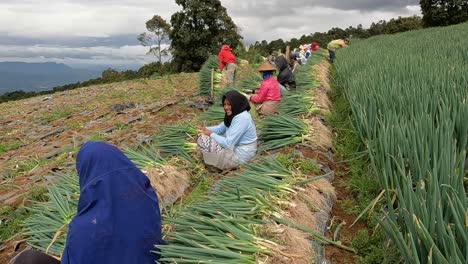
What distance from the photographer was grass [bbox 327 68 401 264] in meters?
2.29

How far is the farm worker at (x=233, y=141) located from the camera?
4008 mm

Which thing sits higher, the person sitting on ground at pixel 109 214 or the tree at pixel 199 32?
the tree at pixel 199 32

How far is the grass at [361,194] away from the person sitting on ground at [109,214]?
1.16 metres

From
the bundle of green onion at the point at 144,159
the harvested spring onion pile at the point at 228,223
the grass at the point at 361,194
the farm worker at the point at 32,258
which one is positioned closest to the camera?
the harvested spring onion pile at the point at 228,223

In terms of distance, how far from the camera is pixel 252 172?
2887mm

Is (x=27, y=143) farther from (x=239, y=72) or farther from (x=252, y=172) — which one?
(x=239, y=72)

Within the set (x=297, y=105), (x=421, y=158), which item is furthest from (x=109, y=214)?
(x=297, y=105)

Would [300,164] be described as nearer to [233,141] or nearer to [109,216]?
[233,141]

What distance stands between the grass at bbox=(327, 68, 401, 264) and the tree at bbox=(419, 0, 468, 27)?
29.8m

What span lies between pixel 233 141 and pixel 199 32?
66.8ft

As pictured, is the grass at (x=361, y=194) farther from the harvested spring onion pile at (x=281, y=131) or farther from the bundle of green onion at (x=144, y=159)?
the bundle of green onion at (x=144, y=159)

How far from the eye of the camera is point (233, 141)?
4051 mm

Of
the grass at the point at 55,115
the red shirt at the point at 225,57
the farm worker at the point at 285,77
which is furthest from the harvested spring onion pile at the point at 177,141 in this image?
the grass at the point at 55,115

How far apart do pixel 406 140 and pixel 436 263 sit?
44.9 inches
